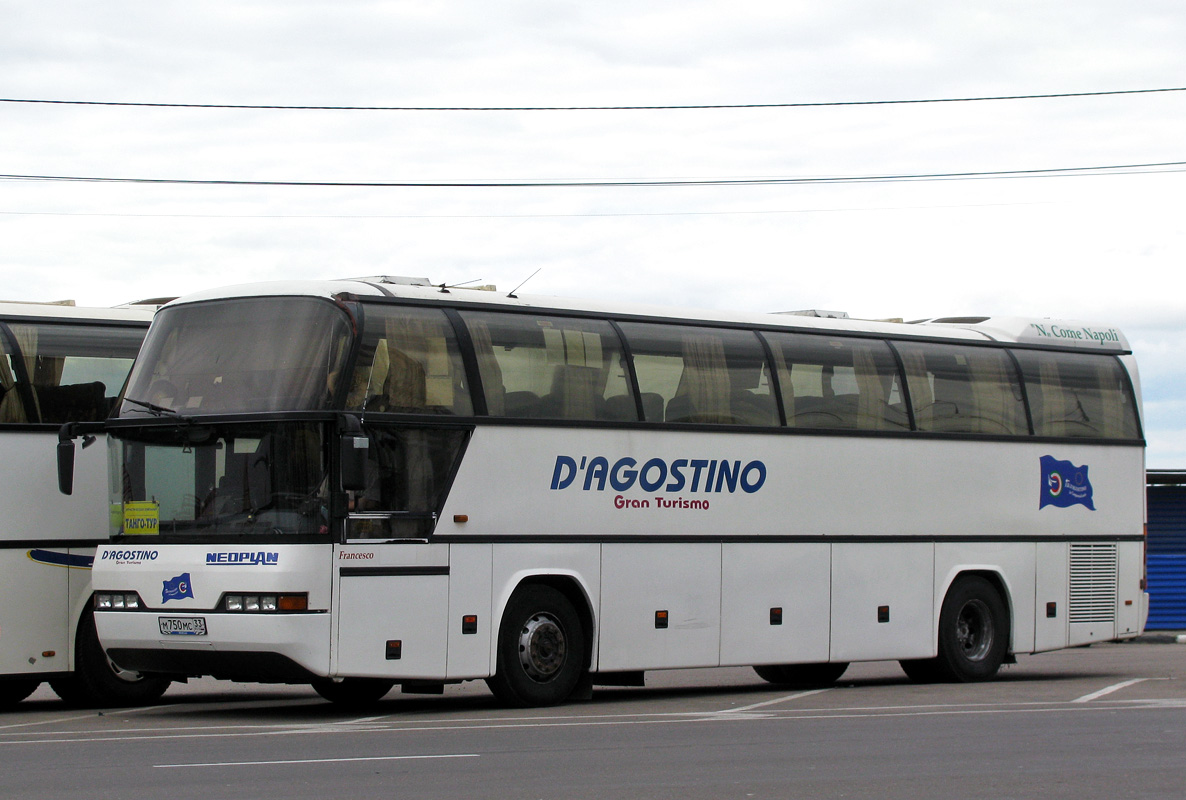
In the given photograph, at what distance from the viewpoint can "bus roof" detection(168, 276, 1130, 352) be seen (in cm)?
1478

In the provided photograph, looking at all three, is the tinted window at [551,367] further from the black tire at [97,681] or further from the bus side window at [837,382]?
the black tire at [97,681]

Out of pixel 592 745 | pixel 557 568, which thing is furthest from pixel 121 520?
pixel 592 745

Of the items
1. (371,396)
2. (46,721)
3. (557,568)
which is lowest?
(46,721)

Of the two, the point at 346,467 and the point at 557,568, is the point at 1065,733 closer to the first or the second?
the point at 557,568

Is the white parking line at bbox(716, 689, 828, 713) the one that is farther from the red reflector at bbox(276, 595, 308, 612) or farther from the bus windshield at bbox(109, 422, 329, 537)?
the bus windshield at bbox(109, 422, 329, 537)

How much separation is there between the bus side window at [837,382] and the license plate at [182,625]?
251 inches

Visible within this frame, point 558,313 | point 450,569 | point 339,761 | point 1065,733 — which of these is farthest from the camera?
point 558,313

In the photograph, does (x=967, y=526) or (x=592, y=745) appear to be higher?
(x=967, y=526)

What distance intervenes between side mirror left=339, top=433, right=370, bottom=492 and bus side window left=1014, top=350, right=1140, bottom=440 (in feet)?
29.3

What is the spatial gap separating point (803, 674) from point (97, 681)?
8.02m

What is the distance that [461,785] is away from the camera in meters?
10.0

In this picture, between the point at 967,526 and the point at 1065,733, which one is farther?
the point at 967,526

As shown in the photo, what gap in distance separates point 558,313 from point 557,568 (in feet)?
7.59

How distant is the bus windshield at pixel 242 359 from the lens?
1417 centimetres
